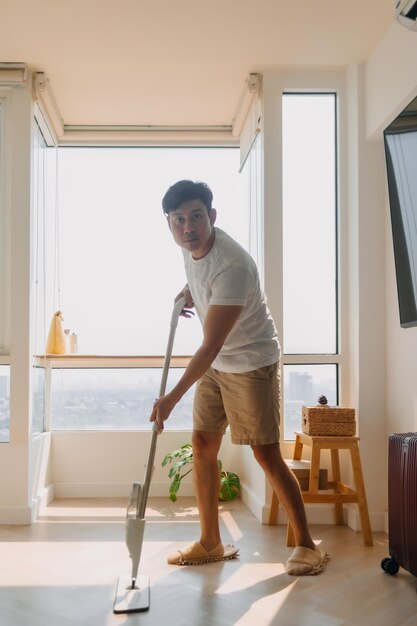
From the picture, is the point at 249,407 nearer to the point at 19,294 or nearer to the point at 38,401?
the point at 19,294

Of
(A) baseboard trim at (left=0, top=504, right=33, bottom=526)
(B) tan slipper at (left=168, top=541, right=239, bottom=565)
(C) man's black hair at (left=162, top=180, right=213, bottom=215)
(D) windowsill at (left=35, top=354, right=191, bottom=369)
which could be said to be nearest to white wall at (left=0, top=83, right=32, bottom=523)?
(A) baseboard trim at (left=0, top=504, right=33, bottom=526)

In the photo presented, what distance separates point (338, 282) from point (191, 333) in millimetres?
1166

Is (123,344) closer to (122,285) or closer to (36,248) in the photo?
(122,285)

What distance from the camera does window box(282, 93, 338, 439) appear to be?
3770 millimetres

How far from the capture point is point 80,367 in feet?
14.8

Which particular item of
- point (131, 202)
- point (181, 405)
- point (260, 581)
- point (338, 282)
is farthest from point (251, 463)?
point (131, 202)

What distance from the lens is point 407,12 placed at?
226cm

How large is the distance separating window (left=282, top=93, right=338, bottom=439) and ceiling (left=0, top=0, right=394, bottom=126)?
0.97ft

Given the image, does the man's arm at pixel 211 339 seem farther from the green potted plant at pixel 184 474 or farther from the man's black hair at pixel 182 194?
the green potted plant at pixel 184 474

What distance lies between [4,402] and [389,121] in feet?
7.50

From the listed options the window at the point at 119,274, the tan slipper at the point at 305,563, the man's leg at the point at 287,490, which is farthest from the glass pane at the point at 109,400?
the tan slipper at the point at 305,563

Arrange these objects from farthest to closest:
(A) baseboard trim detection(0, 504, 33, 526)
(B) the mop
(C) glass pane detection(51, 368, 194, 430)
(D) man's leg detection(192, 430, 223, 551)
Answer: (C) glass pane detection(51, 368, 194, 430)
(A) baseboard trim detection(0, 504, 33, 526)
(D) man's leg detection(192, 430, 223, 551)
(B) the mop

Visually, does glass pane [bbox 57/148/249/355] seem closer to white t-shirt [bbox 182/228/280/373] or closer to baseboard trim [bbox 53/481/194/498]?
baseboard trim [bbox 53/481/194/498]

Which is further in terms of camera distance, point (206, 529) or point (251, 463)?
point (251, 463)
